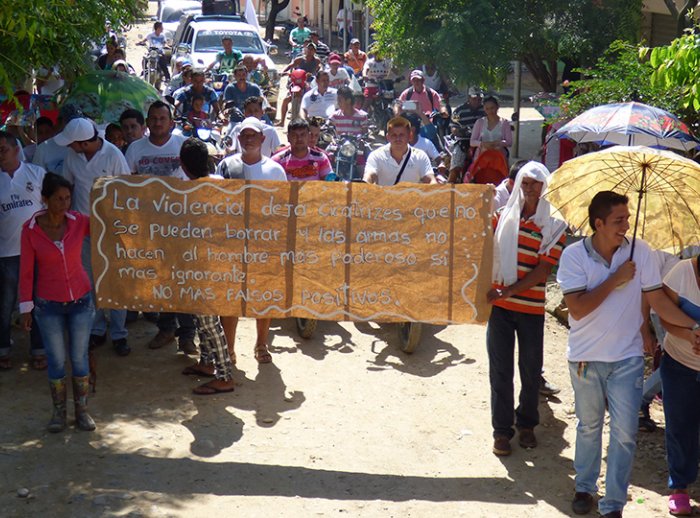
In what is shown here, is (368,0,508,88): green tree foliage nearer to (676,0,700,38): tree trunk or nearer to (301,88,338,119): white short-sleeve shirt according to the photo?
(301,88,338,119): white short-sleeve shirt

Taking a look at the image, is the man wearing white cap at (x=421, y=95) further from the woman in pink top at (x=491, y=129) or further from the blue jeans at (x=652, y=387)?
the blue jeans at (x=652, y=387)

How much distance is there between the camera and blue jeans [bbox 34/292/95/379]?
22.5ft

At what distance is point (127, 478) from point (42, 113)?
21.2 ft

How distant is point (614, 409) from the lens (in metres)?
5.88

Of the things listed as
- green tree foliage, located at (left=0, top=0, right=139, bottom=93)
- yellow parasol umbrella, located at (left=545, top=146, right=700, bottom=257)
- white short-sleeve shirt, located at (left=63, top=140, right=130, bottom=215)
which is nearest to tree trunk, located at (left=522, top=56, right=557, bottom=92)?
green tree foliage, located at (left=0, top=0, right=139, bottom=93)

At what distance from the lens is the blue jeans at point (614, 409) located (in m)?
5.84

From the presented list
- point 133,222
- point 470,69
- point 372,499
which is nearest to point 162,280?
point 133,222

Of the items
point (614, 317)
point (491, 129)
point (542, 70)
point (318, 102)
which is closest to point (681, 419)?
point (614, 317)

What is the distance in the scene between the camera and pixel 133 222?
6.98 meters

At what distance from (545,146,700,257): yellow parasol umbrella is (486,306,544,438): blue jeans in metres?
0.86

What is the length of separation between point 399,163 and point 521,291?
9.26 feet

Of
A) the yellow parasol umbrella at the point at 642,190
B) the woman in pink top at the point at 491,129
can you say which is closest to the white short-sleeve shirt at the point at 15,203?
the yellow parasol umbrella at the point at 642,190

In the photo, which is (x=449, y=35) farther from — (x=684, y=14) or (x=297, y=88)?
(x=297, y=88)

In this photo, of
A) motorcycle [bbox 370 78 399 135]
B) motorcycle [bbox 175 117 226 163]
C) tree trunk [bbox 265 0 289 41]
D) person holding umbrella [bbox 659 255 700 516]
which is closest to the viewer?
person holding umbrella [bbox 659 255 700 516]
